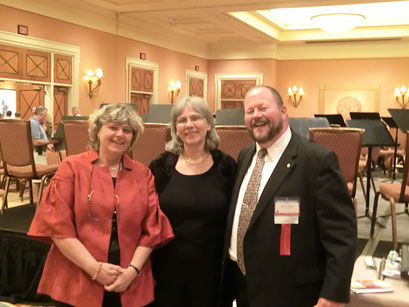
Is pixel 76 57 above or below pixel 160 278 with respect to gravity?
above

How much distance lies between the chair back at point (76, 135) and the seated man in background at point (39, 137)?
1.41 m

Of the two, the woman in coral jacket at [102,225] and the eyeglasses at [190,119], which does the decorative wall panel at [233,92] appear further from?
the woman in coral jacket at [102,225]

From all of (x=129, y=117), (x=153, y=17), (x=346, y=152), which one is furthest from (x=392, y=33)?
(x=129, y=117)

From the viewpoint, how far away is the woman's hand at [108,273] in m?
1.91

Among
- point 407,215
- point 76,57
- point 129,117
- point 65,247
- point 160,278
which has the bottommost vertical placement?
point 407,215

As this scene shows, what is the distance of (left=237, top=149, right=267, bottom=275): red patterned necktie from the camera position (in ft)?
5.95

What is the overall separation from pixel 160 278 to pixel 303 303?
0.72 metres

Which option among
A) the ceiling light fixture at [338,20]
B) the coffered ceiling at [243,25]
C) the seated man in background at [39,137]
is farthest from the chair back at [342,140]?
the ceiling light fixture at [338,20]

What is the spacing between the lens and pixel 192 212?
6.78ft

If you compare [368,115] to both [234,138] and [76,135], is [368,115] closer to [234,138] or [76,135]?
[234,138]

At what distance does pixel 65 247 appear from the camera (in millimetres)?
1892

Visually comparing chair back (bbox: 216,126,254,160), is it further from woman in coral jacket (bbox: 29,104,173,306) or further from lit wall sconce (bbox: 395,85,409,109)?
lit wall sconce (bbox: 395,85,409,109)

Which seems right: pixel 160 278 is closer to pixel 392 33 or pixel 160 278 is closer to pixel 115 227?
pixel 115 227

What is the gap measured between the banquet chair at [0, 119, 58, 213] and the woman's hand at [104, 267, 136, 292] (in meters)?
2.99
